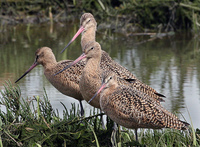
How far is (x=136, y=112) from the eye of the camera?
421cm

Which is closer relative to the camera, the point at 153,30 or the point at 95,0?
the point at 153,30

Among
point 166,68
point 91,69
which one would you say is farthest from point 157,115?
point 166,68

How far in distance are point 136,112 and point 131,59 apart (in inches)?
167

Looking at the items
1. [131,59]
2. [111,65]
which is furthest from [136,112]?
[131,59]

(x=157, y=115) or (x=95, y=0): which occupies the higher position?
(x=95, y=0)

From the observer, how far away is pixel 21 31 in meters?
11.5

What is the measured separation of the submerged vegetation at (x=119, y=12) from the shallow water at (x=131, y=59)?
410 millimetres

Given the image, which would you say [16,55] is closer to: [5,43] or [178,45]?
[5,43]

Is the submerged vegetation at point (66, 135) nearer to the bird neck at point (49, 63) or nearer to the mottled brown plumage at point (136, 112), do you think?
the mottled brown plumage at point (136, 112)

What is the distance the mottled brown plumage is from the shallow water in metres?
0.64

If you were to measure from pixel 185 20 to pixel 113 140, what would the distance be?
739 centimetres

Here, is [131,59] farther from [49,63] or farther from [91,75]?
[91,75]

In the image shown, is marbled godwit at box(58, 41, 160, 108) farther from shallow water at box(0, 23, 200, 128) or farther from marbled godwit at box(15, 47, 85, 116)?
shallow water at box(0, 23, 200, 128)

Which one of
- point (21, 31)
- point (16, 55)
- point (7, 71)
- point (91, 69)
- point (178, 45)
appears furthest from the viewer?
point (21, 31)
